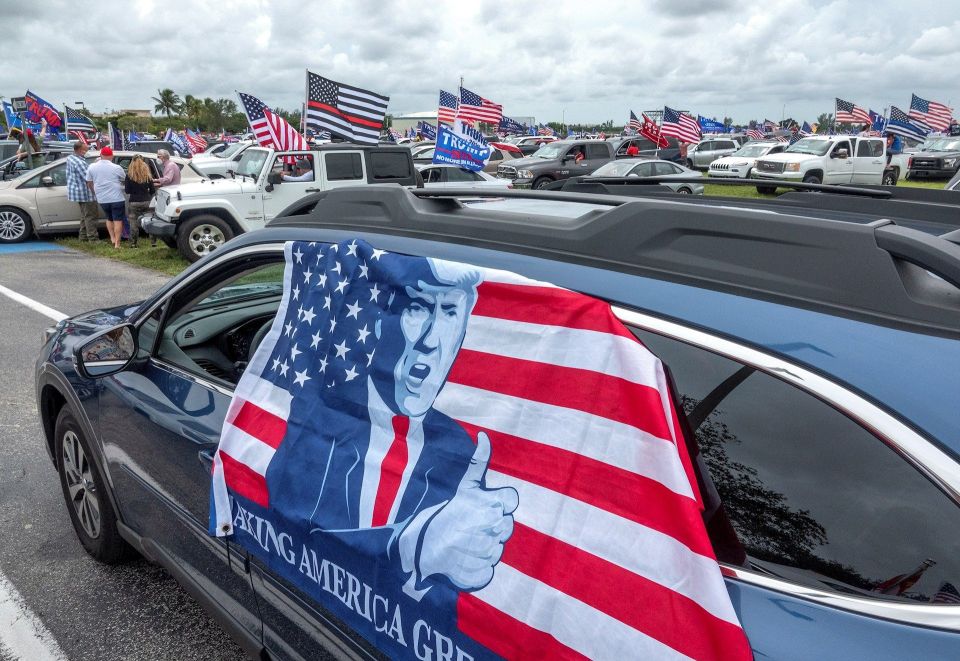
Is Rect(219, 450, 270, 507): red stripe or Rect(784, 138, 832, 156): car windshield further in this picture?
Rect(784, 138, 832, 156): car windshield

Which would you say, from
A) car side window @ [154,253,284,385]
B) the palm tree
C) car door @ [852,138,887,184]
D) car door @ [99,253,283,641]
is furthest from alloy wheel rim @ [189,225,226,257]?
the palm tree

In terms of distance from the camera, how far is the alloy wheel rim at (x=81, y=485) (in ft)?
11.2

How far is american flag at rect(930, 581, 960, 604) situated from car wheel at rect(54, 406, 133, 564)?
3.12 meters

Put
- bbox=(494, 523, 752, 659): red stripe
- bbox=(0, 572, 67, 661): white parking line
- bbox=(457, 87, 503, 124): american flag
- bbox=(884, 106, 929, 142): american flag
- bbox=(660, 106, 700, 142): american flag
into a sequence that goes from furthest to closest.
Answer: bbox=(884, 106, 929, 142): american flag → bbox=(660, 106, 700, 142): american flag → bbox=(457, 87, 503, 124): american flag → bbox=(0, 572, 67, 661): white parking line → bbox=(494, 523, 752, 659): red stripe

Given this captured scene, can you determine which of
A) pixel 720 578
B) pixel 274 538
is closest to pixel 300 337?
pixel 274 538

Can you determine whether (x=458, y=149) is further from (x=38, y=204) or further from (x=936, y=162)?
(x=936, y=162)

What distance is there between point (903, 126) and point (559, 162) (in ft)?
42.0

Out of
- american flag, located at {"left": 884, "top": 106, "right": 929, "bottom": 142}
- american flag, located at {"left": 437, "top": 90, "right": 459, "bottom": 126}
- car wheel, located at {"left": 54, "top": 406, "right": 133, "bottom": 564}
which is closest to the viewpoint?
car wheel, located at {"left": 54, "top": 406, "right": 133, "bottom": 564}

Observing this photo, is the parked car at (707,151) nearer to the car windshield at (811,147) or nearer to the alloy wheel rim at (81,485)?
the car windshield at (811,147)

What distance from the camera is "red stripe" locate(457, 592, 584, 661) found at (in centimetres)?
145

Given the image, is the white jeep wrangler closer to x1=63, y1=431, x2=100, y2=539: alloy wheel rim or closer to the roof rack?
x1=63, y1=431, x2=100, y2=539: alloy wheel rim

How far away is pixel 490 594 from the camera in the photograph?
1545 millimetres

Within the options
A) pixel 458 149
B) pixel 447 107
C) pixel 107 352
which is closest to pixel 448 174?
pixel 458 149

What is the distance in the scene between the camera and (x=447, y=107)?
2291cm
